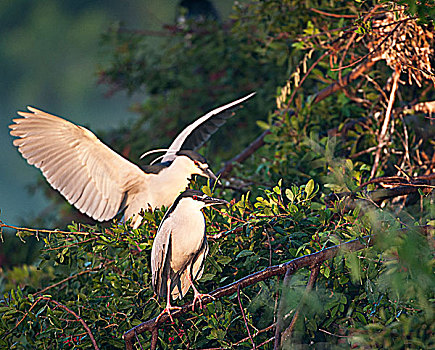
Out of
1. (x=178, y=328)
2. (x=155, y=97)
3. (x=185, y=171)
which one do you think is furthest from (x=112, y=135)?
(x=178, y=328)

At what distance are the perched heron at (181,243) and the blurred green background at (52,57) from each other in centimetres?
1294

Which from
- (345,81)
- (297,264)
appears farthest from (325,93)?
(297,264)

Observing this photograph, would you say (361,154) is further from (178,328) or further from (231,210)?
(178,328)

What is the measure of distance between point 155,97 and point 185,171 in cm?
224

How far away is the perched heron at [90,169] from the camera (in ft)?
6.65

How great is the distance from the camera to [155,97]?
414cm

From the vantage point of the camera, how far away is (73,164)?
2.08 metres

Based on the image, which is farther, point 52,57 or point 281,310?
point 52,57

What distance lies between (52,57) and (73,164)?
15.8 m

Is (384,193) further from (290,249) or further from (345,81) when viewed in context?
(345,81)

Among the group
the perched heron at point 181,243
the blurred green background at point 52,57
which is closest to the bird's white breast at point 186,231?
the perched heron at point 181,243

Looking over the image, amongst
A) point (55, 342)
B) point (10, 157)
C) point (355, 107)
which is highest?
point (355, 107)

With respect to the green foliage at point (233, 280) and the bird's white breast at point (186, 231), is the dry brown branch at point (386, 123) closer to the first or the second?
the green foliage at point (233, 280)

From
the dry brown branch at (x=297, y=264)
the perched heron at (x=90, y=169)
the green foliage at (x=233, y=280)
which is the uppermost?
the perched heron at (x=90, y=169)
